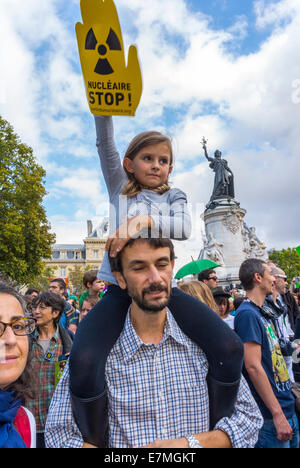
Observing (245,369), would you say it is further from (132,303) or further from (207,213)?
(207,213)

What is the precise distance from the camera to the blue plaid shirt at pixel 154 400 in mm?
1793

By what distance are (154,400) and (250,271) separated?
2368 mm

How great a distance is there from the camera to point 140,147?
224 centimetres

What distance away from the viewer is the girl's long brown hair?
2211mm

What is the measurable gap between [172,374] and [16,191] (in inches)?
825

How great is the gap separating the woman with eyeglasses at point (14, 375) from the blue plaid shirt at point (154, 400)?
0.15 metres

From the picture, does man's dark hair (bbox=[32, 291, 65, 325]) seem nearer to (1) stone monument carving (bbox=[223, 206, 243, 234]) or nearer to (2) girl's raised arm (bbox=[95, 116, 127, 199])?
(2) girl's raised arm (bbox=[95, 116, 127, 199])

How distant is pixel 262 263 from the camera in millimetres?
3990

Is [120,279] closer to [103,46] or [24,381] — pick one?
[24,381]

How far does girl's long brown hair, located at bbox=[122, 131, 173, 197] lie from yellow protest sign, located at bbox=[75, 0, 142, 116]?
8.3 inches

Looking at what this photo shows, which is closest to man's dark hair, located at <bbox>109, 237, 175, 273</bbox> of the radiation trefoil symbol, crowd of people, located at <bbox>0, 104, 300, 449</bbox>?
crowd of people, located at <bbox>0, 104, 300, 449</bbox>

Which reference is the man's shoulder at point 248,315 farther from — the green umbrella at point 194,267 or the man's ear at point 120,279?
the green umbrella at point 194,267

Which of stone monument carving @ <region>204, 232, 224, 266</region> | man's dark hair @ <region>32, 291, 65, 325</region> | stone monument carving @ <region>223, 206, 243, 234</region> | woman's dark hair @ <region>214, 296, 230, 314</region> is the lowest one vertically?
man's dark hair @ <region>32, 291, 65, 325</region>

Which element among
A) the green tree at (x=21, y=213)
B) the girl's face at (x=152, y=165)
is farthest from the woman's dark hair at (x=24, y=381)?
the green tree at (x=21, y=213)
